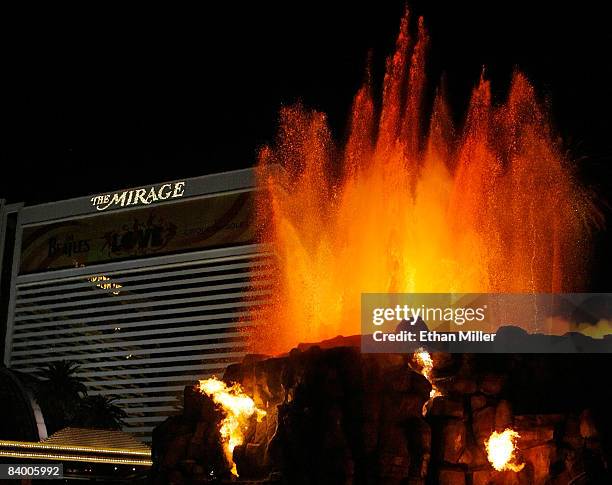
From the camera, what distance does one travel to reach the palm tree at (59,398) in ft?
185

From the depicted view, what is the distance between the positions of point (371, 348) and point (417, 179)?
983cm

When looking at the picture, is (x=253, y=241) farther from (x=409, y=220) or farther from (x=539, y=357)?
(x=539, y=357)

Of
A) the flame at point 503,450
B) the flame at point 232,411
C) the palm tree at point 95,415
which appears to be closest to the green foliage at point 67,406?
the palm tree at point 95,415

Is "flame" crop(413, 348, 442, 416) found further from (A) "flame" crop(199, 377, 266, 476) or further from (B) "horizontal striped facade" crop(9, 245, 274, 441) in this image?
(B) "horizontal striped facade" crop(9, 245, 274, 441)

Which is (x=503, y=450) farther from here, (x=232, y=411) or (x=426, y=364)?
(x=232, y=411)

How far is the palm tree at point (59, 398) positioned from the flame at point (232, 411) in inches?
1275

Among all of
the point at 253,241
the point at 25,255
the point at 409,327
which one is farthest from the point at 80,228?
the point at 409,327

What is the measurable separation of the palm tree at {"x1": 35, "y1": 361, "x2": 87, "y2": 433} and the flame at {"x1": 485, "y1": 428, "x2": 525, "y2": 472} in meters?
39.6

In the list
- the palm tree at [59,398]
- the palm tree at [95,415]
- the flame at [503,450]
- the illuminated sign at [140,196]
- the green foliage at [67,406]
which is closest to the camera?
the flame at [503,450]

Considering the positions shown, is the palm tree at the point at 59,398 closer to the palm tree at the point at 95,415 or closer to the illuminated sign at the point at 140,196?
the palm tree at the point at 95,415

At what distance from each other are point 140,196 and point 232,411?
47.5 m

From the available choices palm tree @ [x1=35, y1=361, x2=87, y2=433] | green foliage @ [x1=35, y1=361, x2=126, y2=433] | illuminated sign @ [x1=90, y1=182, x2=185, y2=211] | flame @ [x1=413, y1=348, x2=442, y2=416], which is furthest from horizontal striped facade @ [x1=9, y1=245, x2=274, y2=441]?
flame @ [x1=413, y1=348, x2=442, y2=416]

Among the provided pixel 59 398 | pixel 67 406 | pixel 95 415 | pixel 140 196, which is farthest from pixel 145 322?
pixel 95 415

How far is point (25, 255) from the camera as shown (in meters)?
78.4
